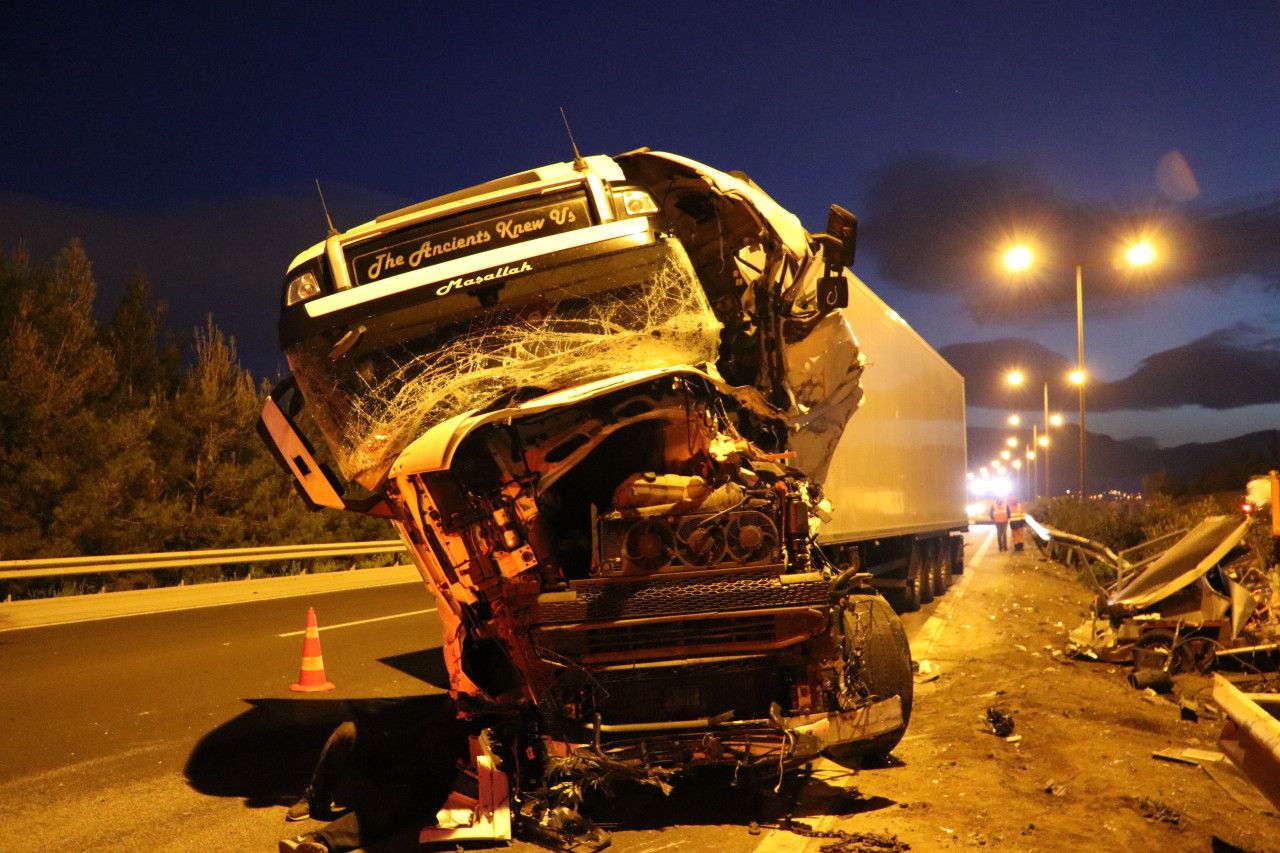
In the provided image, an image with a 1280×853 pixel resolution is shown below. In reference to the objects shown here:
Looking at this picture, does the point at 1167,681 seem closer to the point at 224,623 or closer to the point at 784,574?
the point at 784,574

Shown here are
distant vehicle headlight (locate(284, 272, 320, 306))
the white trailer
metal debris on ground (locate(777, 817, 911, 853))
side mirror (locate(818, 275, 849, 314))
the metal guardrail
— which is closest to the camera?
metal debris on ground (locate(777, 817, 911, 853))

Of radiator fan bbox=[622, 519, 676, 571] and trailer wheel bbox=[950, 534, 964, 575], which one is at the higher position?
radiator fan bbox=[622, 519, 676, 571]

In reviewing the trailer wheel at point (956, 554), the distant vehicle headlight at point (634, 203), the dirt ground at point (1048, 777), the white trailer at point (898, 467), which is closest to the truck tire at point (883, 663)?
the dirt ground at point (1048, 777)

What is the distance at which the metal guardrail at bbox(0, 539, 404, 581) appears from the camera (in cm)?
1594

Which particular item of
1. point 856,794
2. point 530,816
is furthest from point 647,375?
point 856,794

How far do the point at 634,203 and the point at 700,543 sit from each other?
1.94 metres

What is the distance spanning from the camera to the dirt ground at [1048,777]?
16.9ft

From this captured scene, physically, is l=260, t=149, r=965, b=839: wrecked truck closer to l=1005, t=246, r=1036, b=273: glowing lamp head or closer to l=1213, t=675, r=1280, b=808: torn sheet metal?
l=1213, t=675, r=1280, b=808: torn sheet metal

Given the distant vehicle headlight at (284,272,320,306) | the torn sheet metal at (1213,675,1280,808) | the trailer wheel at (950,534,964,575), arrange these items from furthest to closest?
1. the trailer wheel at (950,534,964,575)
2. the distant vehicle headlight at (284,272,320,306)
3. the torn sheet metal at (1213,675,1280,808)

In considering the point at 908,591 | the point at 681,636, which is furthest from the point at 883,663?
the point at 908,591

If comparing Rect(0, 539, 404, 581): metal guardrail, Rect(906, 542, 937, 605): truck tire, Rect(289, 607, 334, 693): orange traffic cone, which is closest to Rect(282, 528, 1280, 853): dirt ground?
Rect(289, 607, 334, 693): orange traffic cone

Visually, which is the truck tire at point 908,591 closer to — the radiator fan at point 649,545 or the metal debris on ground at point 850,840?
the metal debris on ground at point 850,840

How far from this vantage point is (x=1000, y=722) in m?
7.50

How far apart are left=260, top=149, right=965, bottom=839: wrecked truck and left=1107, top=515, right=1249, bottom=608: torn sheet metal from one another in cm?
444
